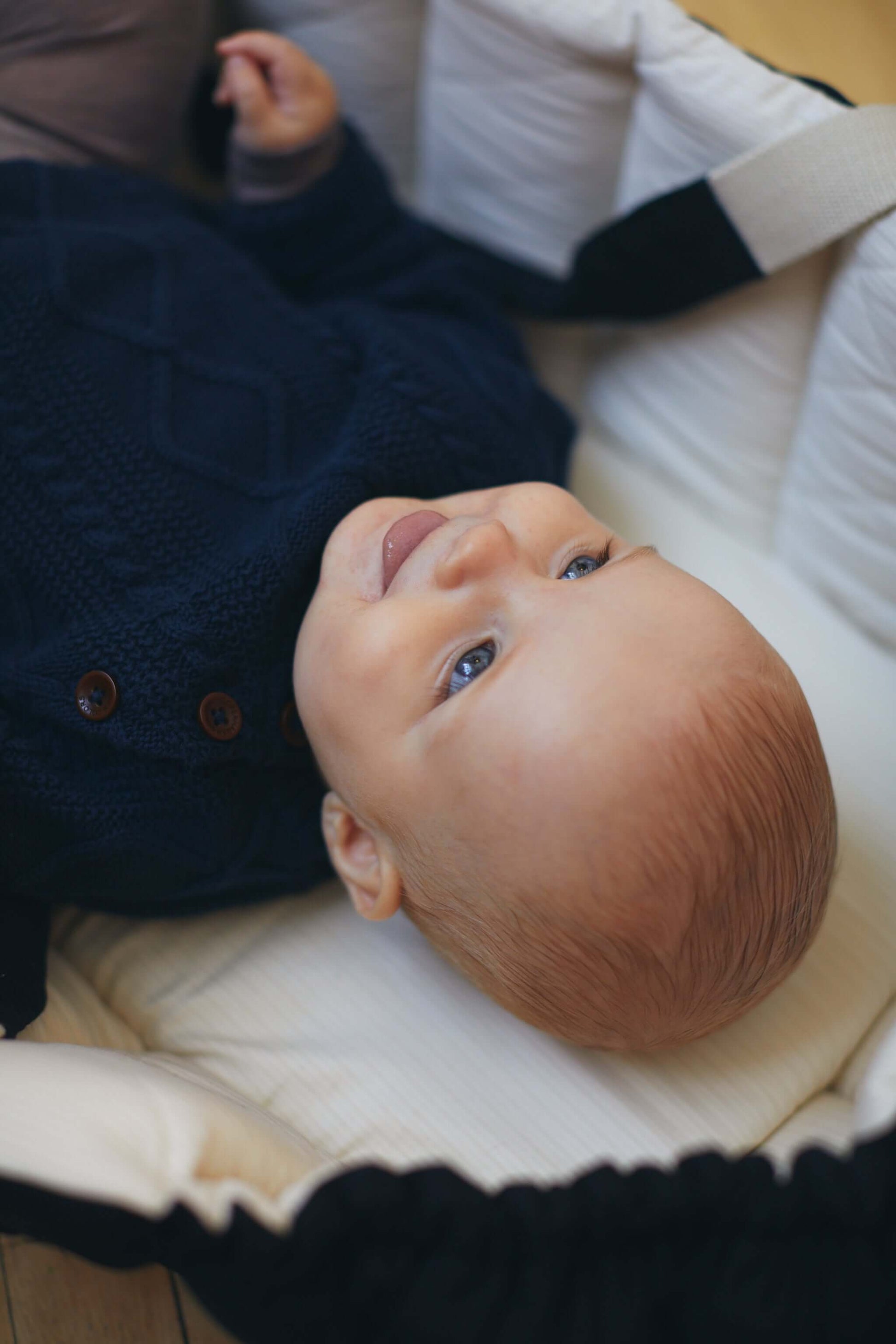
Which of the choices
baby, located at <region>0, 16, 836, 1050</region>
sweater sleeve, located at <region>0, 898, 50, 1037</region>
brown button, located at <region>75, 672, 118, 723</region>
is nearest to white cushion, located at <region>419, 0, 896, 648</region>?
baby, located at <region>0, 16, 836, 1050</region>

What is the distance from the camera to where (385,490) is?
2.77 ft

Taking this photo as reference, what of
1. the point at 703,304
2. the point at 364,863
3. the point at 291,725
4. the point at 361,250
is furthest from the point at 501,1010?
the point at 361,250

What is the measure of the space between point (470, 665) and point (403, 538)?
13 cm

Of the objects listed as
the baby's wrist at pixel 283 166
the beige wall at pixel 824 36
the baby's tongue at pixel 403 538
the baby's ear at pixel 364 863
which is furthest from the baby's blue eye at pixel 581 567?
the baby's wrist at pixel 283 166

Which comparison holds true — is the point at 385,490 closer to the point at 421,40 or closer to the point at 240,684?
the point at 240,684

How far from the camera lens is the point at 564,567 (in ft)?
2.33

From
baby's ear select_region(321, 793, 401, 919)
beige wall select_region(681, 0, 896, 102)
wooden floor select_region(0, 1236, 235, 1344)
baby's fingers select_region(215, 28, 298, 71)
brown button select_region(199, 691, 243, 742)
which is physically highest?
beige wall select_region(681, 0, 896, 102)

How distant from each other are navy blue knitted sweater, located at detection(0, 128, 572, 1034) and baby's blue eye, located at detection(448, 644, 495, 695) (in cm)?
20

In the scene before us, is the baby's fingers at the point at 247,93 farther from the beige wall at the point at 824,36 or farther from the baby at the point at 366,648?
the beige wall at the point at 824,36

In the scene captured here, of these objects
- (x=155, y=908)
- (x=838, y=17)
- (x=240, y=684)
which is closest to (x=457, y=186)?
(x=838, y=17)

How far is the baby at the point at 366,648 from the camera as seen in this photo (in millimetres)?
601

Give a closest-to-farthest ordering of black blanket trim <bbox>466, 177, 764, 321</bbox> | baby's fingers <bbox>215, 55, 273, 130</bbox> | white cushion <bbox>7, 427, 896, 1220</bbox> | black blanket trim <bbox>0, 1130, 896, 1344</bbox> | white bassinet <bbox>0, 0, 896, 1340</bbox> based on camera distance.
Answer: black blanket trim <bbox>0, 1130, 896, 1344</bbox>, white bassinet <bbox>0, 0, 896, 1340</bbox>, white cushion <bbox>7, 427, 896, 1220</bbox>, black blanket trim <bbox>466, 177, 764, 321</bbox>, baby's fingers <bbox>215, 55, 273, 130</bbox>

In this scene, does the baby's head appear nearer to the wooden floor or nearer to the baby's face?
the baby's face

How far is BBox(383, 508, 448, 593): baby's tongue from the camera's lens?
0.73 metres
